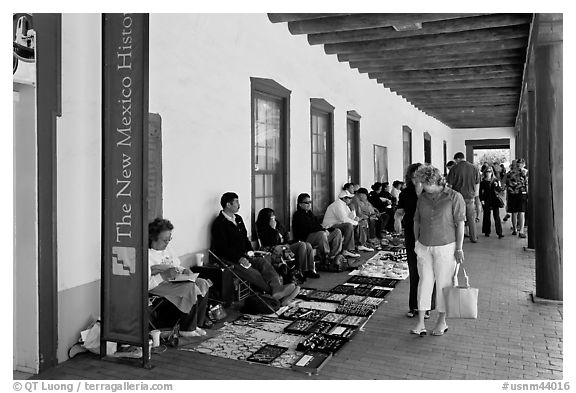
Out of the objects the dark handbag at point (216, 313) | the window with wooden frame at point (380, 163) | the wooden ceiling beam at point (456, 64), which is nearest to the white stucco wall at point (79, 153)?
the dark handbag at point (216, 313)

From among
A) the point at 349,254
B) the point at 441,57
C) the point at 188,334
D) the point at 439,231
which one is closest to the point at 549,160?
the point at 439,231

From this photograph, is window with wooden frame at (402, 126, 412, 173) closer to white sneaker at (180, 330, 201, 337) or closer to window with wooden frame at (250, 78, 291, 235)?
window with wooden frame at (250, 78, 291, 235)

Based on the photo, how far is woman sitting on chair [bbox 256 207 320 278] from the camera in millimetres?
7074

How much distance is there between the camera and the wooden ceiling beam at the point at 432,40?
27.5ft

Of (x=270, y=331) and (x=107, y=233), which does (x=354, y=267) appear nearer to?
(x=270, y=331)

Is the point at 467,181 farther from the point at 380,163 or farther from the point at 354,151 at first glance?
the point at 380,163

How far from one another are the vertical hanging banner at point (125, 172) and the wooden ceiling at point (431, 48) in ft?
12.6

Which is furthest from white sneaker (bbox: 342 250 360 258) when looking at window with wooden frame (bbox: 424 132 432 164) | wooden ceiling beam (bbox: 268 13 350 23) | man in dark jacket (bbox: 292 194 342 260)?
window with wooden frame (bbox: 424 132 432 164)

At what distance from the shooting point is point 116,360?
14.0 feet

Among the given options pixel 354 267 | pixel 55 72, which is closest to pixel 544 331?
pixel 354 267

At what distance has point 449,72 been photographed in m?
11.7

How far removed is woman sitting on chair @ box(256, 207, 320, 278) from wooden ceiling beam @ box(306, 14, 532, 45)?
341 centimetres

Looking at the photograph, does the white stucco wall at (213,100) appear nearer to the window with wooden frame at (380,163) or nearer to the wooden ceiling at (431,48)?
the wooden ceiling at (431,48)

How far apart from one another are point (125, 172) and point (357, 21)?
4.87 meters
